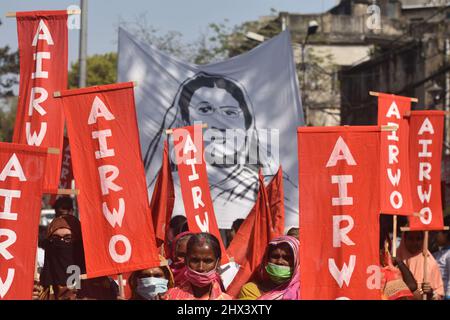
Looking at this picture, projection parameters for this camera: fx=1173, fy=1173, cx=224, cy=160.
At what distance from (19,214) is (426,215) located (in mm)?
4961

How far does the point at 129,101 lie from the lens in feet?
25.4

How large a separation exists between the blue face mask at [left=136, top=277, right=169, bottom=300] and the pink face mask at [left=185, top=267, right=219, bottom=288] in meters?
0.65

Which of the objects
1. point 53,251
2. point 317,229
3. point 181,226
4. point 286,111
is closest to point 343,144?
point 317,229

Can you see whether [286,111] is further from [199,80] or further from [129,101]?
[129,101]

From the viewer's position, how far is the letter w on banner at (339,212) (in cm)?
692

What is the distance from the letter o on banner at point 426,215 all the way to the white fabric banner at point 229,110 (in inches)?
159

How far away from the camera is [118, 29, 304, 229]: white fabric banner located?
Result: 1499 cm

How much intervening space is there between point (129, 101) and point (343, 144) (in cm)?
148

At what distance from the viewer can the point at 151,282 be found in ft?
24.8

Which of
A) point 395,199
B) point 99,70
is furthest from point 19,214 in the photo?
point 99,70

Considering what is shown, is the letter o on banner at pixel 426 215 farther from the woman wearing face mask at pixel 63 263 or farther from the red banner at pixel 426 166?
the woman wearing face mask at pixel 63 263

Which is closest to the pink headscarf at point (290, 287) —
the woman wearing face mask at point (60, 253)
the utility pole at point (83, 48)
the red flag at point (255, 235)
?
the woman wearing face mask at point (60, 253)

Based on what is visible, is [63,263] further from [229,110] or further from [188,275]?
[229,110]
